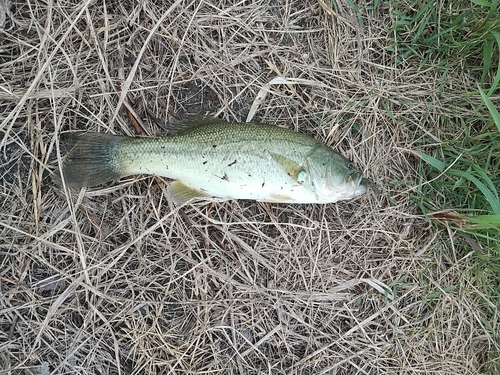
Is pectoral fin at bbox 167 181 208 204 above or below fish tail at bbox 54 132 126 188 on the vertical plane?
below

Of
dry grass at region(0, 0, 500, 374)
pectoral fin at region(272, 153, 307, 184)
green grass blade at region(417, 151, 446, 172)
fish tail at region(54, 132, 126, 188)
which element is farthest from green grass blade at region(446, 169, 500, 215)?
fish tail at region(54, 132, 126, 188)

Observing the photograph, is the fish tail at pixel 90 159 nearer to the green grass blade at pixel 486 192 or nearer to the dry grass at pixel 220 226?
the dry grass at pixel 220 226

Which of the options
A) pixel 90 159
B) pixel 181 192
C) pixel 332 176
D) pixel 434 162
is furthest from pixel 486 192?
pixel 90 159

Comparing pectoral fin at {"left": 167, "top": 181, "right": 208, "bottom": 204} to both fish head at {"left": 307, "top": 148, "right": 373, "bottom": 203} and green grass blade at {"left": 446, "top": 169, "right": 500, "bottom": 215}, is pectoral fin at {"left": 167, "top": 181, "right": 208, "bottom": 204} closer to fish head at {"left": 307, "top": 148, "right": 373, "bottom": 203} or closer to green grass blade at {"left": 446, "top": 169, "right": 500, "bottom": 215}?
fish head at {"left": 307, "top": 148, "right": 373, "bottom": 203}

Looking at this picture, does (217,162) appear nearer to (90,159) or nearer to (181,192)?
(181,192)

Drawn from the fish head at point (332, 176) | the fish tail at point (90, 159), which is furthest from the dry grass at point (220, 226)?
the fish head at point (332, 176)

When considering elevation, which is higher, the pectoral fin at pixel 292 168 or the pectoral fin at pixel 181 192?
the pectoral fin at pixel 292 168
